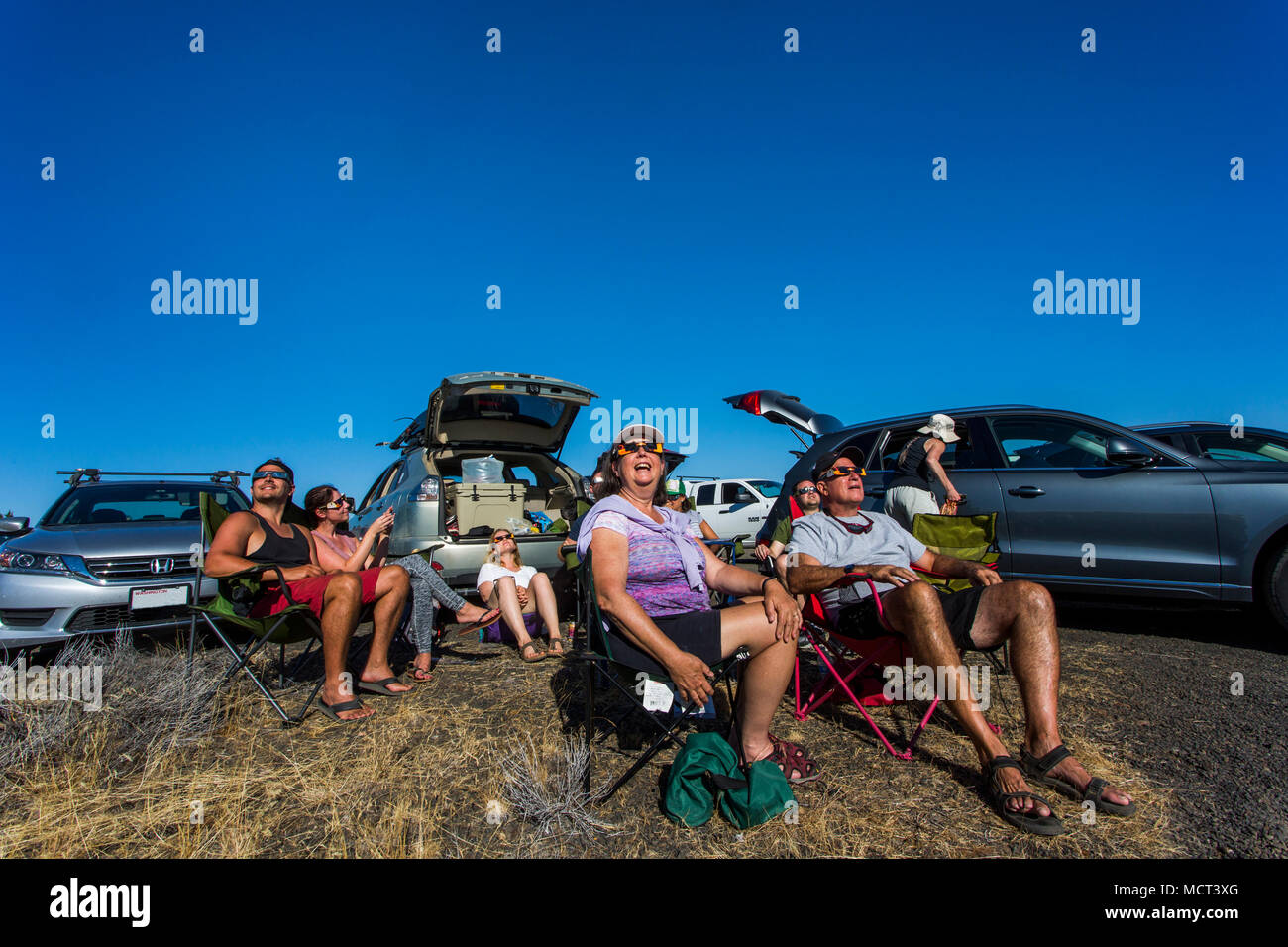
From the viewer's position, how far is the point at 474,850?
5.96 ft

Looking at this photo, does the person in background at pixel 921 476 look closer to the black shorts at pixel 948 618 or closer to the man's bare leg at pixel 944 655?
the black shorts at pixel 948 618

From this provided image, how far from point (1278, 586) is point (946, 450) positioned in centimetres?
205

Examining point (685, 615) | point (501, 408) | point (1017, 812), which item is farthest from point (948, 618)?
point (501, 408)

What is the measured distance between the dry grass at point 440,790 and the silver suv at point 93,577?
1.29 m

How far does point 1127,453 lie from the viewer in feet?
13.4

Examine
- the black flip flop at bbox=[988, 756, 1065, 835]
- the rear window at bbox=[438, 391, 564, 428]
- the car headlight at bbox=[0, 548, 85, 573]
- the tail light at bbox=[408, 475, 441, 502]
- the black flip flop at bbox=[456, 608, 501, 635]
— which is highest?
the rear window at bbox=[438, 391, 564, 428]

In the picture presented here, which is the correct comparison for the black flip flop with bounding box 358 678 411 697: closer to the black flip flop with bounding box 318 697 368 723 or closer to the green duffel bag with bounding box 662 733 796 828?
the black flip flop with bounding box 318 697 368 723

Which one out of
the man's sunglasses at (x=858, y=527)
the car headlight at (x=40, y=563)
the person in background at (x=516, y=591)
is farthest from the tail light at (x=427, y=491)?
the man's sunglasses at (x=858, y=527)

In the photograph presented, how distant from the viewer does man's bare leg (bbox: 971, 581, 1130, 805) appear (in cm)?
212

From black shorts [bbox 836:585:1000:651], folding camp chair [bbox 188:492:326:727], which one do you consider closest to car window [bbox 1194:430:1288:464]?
black shorts [bbox 836:585:1000:651]
